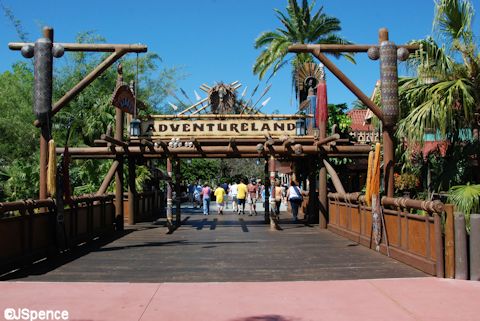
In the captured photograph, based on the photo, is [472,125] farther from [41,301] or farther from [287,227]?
[41,301]

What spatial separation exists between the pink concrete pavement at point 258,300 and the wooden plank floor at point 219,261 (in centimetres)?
61

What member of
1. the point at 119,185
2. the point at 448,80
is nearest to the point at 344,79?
the point at 448,80

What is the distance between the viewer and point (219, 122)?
56.1ft

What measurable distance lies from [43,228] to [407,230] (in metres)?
6.96

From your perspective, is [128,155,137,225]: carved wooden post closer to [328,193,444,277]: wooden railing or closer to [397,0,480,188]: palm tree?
[328,193,444,277]: wooden railing

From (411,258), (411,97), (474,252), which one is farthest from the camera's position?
(411,97)

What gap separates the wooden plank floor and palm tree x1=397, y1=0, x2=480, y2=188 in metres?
2.76

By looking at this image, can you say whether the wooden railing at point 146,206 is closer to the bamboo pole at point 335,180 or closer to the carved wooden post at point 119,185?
the carved wooden post at point 119,185

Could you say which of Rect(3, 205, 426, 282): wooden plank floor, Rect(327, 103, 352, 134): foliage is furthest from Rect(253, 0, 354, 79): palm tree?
Rect(3, 205, 426, 282): wooden plank floor

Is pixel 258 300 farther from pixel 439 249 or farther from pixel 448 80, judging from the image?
pixel 448 80

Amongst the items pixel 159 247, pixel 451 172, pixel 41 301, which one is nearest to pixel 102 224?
pixel 159 247

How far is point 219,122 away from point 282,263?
8259mm

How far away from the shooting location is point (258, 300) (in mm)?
6625

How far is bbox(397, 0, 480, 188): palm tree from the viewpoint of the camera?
34.0 ft
